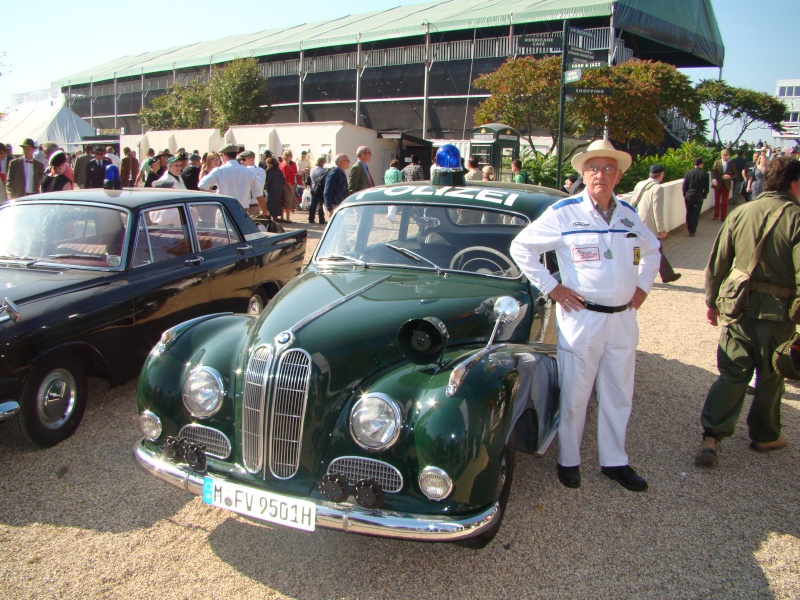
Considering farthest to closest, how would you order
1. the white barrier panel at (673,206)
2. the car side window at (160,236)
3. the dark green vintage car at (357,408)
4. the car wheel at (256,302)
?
the white barrier panel at (673,206) → the car wheel at (256,302) → the car side window at (160,236) → the dark green vintage car at (357,408)

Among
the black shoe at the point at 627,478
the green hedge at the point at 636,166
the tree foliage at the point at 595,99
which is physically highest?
the tree foliage at the point at 595,99

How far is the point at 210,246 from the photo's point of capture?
6.04 m

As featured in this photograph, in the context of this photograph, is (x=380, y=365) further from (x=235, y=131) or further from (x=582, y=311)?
(x=235, y=131)

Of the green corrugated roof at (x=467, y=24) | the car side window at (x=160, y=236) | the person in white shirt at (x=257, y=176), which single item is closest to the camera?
the car side window at (x=160, y=236)

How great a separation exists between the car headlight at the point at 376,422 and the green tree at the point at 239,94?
136ft

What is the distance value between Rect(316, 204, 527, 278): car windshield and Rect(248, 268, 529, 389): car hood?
6.5 inches

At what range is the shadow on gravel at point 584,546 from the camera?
2.97 m

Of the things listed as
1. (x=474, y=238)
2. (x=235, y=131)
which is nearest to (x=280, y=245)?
(x=474, y=238)

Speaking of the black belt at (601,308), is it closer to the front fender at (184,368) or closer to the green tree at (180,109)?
the front fender at (184,368)

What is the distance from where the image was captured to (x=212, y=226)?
6.13m

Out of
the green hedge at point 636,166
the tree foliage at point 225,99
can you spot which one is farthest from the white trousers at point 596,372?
the tree foliage at point 225,99

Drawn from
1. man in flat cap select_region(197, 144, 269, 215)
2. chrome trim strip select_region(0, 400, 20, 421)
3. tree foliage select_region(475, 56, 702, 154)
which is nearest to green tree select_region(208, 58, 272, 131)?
tree foliage select_region(475, 56, 702, 154)

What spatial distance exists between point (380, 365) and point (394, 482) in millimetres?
591

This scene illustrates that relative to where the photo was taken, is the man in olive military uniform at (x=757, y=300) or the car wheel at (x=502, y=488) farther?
the man in olive military uniform at (x=757, y=300)
